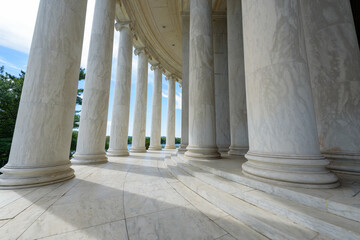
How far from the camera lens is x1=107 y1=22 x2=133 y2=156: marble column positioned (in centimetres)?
11144

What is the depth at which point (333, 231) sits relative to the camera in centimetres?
1769

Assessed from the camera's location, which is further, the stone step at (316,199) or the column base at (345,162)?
the column base at (345,162)

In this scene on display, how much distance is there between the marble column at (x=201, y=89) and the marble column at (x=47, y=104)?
43.6 meters

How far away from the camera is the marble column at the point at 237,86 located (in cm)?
7519

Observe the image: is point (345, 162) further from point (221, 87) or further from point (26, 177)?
point (26, 177)

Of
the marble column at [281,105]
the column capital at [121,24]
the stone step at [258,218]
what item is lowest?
the stone step at [258,218]

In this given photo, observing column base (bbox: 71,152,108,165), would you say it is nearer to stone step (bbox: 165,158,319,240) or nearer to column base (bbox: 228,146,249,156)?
stone step (bbox: 165,158,319,240)

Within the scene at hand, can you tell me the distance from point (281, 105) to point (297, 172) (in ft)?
40.2

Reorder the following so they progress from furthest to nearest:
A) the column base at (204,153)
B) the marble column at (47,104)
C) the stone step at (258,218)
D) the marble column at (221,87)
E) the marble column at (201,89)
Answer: the marble column at (221,87) → the marble column at (201,89) → the column base at (204,153) → the marble column at (47,104) → the stone step at (258,218)

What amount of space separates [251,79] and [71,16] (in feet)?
186

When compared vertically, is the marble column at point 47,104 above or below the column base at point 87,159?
above

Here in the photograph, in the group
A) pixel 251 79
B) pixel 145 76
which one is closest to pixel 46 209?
pixel 251 79

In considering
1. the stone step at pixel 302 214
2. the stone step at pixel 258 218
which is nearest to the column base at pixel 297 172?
the stone step at pixel 302 214

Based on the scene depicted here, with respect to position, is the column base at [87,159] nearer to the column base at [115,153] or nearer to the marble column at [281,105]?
the column base at [115,153]
